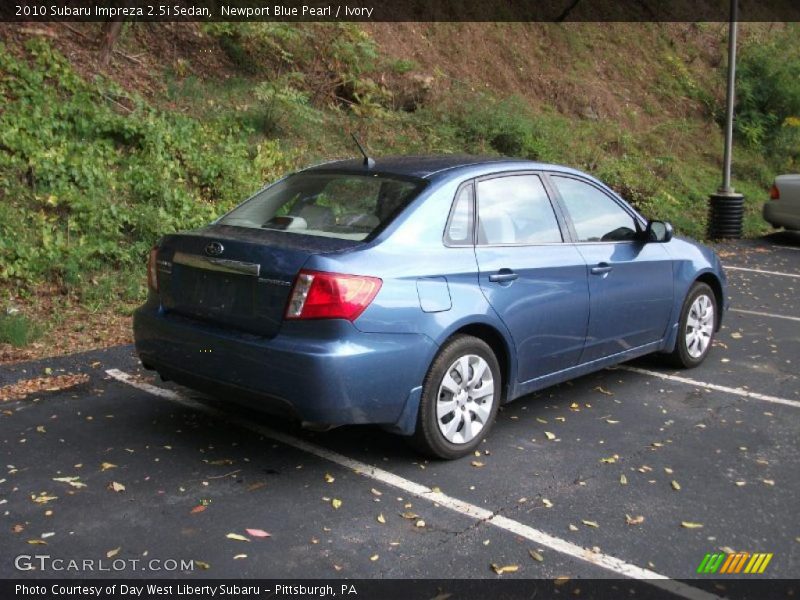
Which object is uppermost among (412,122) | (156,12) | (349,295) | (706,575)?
(156,12)

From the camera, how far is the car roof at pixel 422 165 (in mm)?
5047

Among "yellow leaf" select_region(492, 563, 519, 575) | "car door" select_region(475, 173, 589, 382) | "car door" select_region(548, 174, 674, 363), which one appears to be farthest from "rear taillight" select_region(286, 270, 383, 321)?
"car door" select_region(548, 174, 674, 363)

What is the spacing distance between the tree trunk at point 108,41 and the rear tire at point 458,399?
8.65 metres

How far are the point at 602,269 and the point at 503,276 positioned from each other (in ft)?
3.27

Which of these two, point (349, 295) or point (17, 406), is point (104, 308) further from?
point (349, 295)

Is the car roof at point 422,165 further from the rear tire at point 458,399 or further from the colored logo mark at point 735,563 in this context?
the colored logo mark at point 735,563

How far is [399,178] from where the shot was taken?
16.3 feet

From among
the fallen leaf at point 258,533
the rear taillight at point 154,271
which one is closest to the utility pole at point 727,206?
the rear taillight at point 154,271

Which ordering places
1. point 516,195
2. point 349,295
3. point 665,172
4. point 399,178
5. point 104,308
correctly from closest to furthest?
point 349,295 → point 399,178 → point 516,195 → point 104,308 → point 665,172

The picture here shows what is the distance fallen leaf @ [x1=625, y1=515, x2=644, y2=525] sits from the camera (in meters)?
4.05

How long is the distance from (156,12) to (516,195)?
9519 millimetres

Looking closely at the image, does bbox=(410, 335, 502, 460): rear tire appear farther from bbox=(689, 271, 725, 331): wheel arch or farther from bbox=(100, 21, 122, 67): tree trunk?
bbox=(100, 21, 122, 67): tree trunk

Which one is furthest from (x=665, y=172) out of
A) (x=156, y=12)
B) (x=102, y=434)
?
(x=102, y=434)

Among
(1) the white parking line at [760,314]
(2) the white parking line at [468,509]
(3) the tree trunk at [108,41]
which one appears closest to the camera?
(2) the white parking line at [468,509]
